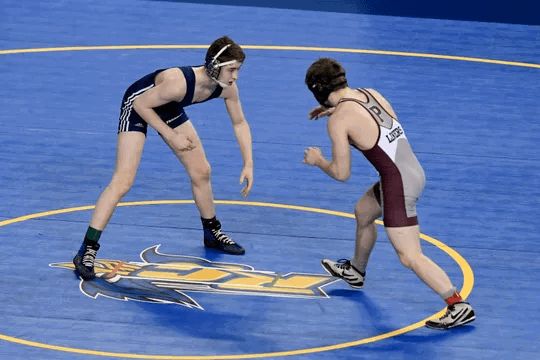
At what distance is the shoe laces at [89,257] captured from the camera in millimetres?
8836

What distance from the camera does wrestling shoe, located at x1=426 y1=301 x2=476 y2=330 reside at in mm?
8125

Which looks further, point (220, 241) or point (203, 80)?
point (220, 241)

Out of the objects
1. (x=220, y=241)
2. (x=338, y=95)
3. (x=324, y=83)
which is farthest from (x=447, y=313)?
(x=220, y=241)

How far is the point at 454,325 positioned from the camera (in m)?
8.15

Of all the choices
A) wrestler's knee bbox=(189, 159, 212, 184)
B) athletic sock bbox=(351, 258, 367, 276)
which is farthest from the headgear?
wrestler's knee bbox=(189, 159, 212, 184)

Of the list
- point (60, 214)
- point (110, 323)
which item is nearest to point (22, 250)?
point (60, 214)

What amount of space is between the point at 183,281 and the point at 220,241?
28.5 inches

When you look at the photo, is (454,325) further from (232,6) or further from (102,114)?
(232,6)

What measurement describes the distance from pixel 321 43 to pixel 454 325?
7.84 m

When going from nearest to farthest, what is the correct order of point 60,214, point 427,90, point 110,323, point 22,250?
point 110,323
point 22,250
point 60,214
point 427,90

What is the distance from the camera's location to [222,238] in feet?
31.1

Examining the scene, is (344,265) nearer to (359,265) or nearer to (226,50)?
(359,265)

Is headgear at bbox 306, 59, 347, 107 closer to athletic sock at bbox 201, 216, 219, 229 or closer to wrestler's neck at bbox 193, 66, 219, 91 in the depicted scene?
wrestler's neck at bbox 193, 66, 219, 91

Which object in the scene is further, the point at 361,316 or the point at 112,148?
the point at 112,148
